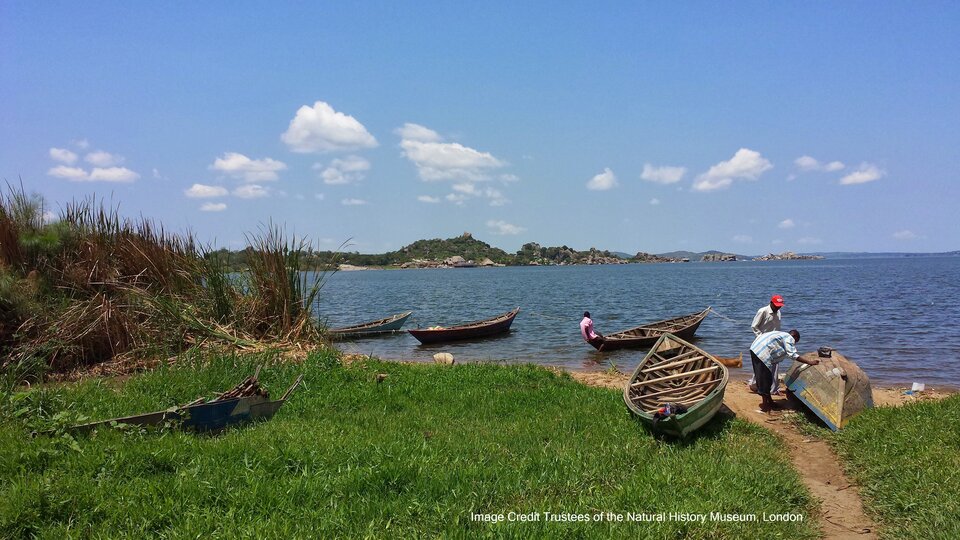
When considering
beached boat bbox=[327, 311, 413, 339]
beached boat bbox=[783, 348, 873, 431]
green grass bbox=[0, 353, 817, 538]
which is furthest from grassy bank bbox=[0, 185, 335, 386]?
beached boat bbox=[327, 311, 413, 339]

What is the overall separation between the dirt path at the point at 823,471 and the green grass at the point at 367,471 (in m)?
0.27

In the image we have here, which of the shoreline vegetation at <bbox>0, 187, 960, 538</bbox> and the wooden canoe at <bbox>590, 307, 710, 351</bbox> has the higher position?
the shoreline vegetation at <bbox>0, 187, 960, 538</bbox>

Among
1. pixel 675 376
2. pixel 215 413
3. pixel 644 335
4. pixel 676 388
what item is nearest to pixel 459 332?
pixel 644 335

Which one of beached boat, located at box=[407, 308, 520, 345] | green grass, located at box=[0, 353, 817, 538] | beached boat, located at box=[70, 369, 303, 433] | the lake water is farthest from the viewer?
beached boat, located at box=[407, 308, 520, 345]

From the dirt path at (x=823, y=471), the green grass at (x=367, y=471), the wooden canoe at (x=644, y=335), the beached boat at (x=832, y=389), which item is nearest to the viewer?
the green grass at (x=367, y=471)

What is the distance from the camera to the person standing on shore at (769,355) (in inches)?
380

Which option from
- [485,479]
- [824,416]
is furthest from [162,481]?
[824,416]

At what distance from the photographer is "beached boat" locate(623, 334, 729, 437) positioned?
310 inches

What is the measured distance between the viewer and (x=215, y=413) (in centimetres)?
712

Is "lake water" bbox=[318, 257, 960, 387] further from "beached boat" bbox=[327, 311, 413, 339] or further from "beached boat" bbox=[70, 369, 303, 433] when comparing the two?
"beached boat" bbox=[70, 369, 303, 433]

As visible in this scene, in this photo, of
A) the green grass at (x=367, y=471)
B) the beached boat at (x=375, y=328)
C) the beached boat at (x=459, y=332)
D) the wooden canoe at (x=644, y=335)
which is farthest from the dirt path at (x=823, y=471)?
the beached boat at (x=375, y=328)

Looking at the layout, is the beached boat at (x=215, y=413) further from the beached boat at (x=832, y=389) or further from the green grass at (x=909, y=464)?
the beached boat at (x=832, y=389)

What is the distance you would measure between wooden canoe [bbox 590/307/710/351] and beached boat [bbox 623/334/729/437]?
8487 mm

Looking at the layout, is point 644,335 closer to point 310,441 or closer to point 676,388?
point 676,388
